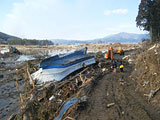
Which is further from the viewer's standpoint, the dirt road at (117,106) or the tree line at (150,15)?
the tree line at (150,15)

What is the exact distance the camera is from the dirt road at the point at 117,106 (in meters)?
4.94

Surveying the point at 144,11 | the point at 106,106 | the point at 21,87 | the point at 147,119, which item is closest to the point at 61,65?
the point at 21,87

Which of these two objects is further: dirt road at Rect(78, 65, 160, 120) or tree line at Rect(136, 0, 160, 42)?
tree line at Rect(136, 0, 160, 42)

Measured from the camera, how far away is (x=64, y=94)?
7375 millimetres

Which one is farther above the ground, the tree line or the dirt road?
the tree line

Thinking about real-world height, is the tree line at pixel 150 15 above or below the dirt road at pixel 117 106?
above

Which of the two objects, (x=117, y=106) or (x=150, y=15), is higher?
(x=150, y=15)

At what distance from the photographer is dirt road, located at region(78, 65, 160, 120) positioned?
494 centimetres

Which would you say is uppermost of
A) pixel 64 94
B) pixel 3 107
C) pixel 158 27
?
pixel 158 27

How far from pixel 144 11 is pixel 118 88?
25720mm

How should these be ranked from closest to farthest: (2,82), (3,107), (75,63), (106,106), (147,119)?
(147,119) < (106,106) < (3,107) < (2,82) < (75,63)

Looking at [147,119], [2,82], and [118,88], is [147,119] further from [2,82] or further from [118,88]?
[2,82]

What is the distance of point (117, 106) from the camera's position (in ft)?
18.5

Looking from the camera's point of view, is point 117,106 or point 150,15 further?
point 150,15
